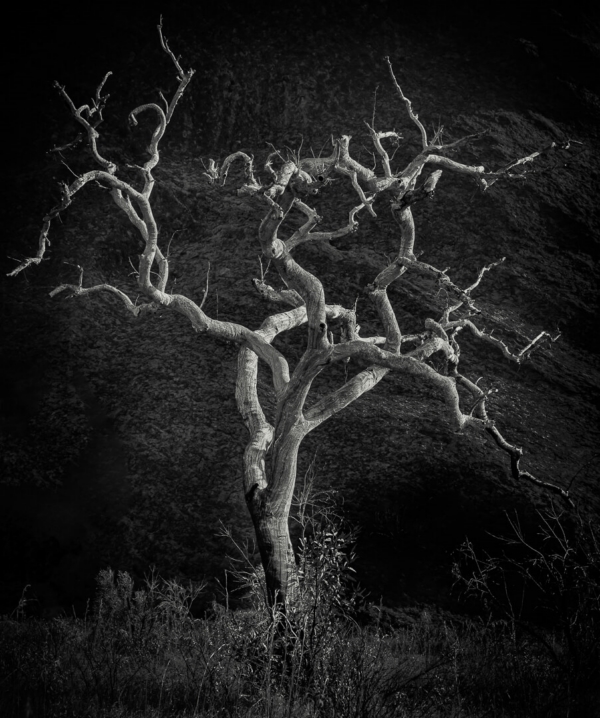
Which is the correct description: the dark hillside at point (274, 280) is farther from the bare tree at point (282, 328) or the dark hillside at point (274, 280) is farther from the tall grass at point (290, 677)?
the tall grass at point (290, 677)

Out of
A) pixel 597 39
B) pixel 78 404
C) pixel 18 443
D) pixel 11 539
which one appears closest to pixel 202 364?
pixel 78 404

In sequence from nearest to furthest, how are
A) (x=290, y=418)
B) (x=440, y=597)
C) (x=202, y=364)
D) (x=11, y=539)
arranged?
(x=290, y=418) → (x=440, y=597) → (x=11, y=539) → (x=202, y=364)

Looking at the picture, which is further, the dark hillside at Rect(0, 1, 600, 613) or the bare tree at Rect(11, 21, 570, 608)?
the dark hillside at Rect(0, 1, 600, 613)

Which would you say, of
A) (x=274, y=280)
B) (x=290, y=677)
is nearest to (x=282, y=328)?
(x=290, y=677)

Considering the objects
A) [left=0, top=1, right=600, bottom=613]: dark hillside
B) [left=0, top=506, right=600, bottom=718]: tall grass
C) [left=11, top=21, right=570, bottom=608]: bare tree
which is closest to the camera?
[left=0, top=506, right=600, bottom=718]: tall grass

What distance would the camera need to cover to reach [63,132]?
1695 centimetres

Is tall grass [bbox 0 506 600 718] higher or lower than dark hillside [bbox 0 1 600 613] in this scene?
lower

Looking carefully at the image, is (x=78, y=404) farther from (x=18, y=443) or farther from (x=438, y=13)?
(x=438, y=13)

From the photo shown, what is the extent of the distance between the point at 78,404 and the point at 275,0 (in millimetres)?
13502

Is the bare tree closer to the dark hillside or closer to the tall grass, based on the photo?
the tall grass

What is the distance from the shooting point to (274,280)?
15.7m

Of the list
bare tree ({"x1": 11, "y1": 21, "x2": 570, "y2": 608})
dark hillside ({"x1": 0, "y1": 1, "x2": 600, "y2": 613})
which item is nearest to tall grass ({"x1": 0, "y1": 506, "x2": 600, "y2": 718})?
bare tree ({"x1": 11, "y1": 21, "x2": 570, "y2": 608})

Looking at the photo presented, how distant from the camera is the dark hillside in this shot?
9.59 meters

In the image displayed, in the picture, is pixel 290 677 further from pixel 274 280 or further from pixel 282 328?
pixel 274 280
